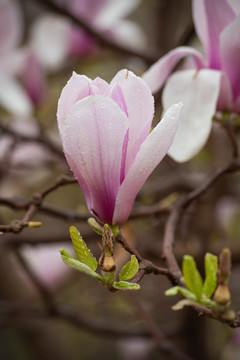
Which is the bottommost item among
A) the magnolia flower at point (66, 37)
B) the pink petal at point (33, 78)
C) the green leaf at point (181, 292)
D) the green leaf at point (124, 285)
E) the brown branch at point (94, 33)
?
the green leaf at point (181, 292)

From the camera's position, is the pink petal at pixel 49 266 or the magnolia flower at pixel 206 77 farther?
the pink petal at pixel 49 266

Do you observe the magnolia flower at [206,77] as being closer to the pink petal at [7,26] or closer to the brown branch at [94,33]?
the brown branch at [94,33]

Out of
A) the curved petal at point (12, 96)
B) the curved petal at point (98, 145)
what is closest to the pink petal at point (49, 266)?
Result: the curved petal at point (12, 96)

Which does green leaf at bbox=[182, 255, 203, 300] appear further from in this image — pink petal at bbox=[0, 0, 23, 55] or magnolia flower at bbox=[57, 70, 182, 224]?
pink petal at bbox=[0, 0, 23, 55]

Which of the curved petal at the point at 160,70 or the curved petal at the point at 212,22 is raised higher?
the curved petal at the point at 212,22

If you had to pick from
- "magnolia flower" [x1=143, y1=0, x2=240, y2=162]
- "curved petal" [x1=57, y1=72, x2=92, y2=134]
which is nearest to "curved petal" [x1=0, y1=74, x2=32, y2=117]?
"magnolia flower" [x1=143, y1=0, x2=240, y2=162]

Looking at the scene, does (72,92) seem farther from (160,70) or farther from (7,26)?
(7,26)

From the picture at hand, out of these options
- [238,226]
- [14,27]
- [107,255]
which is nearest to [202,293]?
[107,255]
